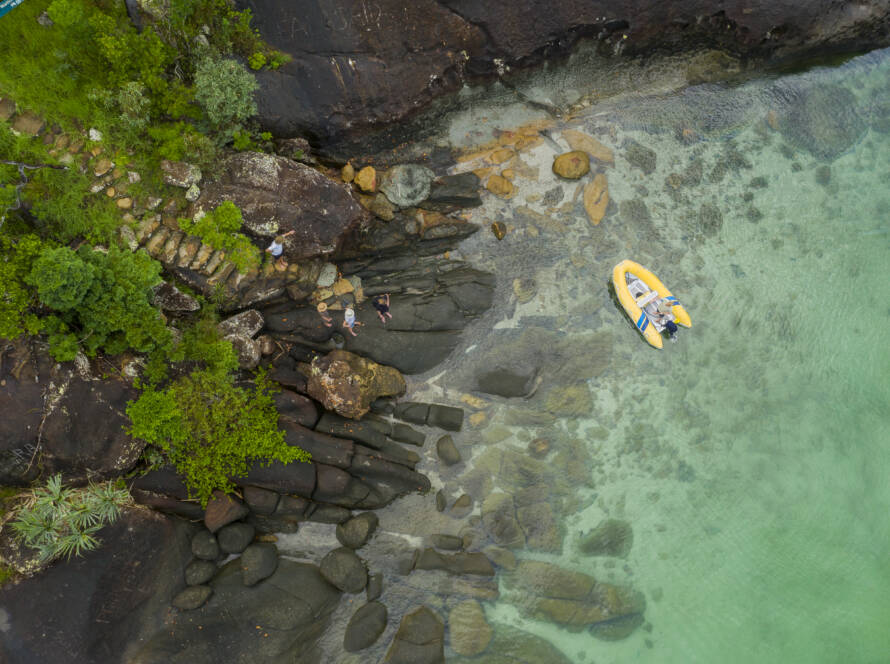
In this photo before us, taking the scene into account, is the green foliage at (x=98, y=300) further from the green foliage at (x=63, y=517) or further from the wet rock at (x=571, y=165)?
the wet rock at (x=571, y=165)

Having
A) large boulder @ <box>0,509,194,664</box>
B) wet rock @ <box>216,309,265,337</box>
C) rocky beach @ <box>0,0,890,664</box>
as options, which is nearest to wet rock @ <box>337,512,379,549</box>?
rocky beach @ <box>0,0,890,664</box>

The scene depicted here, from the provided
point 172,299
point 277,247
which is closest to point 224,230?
point 277,247

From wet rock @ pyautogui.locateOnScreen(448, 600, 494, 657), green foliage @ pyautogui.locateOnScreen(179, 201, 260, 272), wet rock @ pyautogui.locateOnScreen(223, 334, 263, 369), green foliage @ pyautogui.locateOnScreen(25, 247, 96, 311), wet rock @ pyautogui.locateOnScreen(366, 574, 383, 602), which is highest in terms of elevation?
green foliage @ pyautogui.locateOnScreen(25, 247, 96, 311)

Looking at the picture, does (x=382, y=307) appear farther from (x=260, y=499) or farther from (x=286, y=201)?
(x=260, y=499)

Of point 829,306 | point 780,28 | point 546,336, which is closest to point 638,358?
point 546,336

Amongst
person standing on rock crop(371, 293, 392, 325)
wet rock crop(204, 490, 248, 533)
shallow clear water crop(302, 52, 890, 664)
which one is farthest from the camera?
person standing on rock crop(371, 293, 392, 325)

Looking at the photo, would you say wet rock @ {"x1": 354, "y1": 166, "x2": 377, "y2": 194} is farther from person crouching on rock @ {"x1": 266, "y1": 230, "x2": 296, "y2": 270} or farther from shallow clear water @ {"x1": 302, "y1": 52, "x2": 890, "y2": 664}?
shallow clear water @ {"x1": 302, "y1": 52, "x2": 890, "y2": 664}
